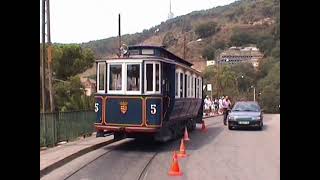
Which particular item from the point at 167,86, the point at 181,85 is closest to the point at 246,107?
the point at 181,85

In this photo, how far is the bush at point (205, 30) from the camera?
98.6 meters

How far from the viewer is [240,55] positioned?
89.8 metres

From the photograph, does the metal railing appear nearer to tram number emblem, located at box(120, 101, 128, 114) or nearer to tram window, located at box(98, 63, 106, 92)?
tram window, located at box(98, 63, 106, 92)

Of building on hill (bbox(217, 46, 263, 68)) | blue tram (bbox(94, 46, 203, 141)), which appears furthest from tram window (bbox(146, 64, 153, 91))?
building on hill (bbox(217, 46, 263, 68))

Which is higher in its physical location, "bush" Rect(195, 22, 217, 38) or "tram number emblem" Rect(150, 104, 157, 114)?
"bush" Rect(195, 22, 217, 38)

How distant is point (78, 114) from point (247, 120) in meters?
9.47

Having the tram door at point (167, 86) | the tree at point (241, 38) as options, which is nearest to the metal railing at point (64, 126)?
the tram door at point (167, 86)

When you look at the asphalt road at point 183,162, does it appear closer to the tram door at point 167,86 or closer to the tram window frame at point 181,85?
the tram door at point 167,86

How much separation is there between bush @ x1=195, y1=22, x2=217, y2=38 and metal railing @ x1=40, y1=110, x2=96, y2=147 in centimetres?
8072

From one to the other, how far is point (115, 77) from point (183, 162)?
13.5ft

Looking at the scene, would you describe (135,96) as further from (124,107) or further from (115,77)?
(115,77)

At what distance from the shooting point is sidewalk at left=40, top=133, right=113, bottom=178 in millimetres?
11501

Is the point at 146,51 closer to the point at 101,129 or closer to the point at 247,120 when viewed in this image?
the point at 101,129
